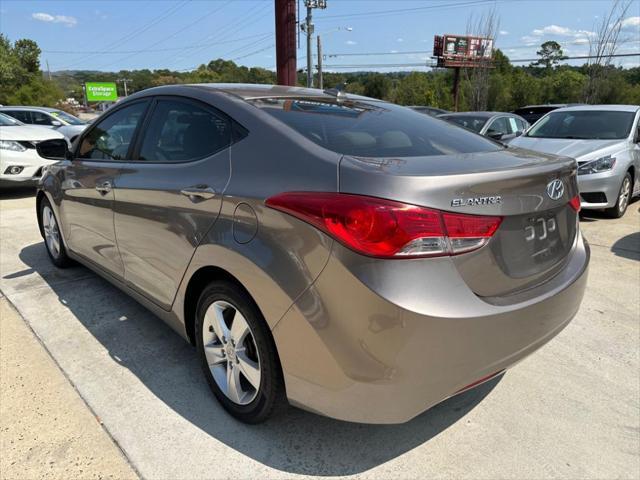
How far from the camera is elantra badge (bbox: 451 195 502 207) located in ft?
5.69

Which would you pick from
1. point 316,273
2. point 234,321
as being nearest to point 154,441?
point 234,321

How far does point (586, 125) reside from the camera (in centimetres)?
732

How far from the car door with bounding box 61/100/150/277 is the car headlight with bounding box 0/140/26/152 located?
5380 mm

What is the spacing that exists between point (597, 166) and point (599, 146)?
0.38 metres

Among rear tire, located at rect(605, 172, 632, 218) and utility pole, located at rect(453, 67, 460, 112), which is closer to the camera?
rear tire, located at rect(605, 172, 632, 218)

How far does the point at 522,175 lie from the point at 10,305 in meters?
3.79

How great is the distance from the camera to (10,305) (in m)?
3.79

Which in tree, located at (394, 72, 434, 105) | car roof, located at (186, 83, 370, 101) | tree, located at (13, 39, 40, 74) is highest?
tree, located at (13, 39, 40, 74)

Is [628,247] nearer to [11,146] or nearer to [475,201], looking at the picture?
[475,201]

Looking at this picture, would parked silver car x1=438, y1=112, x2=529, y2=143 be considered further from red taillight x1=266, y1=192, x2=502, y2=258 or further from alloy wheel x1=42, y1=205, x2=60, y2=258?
red taillight x1=266, y1=192, x2=502, y2=258

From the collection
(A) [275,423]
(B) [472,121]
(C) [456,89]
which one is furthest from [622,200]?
(C) [456,89]

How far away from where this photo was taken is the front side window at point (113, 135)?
3.14 m

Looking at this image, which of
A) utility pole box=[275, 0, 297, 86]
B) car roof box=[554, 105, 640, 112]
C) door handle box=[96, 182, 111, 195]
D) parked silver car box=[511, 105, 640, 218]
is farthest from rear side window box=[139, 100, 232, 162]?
utility pole box=[275, 0, 297, 86]

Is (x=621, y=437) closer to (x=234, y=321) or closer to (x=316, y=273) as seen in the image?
(x=316, y=273)
